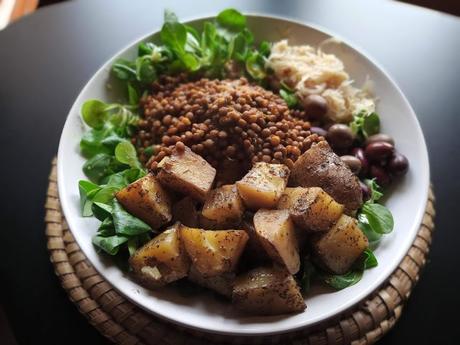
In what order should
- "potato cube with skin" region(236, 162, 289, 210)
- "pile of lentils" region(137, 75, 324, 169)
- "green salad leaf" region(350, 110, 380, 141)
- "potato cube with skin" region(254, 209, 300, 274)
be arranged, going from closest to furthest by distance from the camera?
"potato cube with skin" region(254, 209, 300, 274), "potato cube with skin" region(236, 162, 289, 210), "pile of lentils" region(137, 75, 324, 169), "green salad leaf" region(350, 110, 380, 141)

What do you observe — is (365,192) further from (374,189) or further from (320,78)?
(320,78)

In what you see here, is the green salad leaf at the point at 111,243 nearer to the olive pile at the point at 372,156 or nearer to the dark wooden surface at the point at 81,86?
the dark wooden surface at the point at 81,86

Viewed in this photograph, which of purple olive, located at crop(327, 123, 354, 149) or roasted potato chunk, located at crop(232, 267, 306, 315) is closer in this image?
roasted potato chunk, located at crop(232, 267, 306, 315)

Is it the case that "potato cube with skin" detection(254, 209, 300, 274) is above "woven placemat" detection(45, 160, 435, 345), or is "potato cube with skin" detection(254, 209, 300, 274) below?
above

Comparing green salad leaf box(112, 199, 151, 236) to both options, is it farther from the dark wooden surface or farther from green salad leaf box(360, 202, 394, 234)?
green salad leaf box(360, 202, 394, 234)

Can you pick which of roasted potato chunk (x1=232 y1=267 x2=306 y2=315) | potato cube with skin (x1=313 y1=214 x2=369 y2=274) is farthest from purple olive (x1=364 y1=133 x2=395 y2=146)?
roasted potato chunk (x1=232 y1=267 x2=306 y2=315)

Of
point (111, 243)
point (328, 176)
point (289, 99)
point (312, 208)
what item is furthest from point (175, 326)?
point (289, 99)
